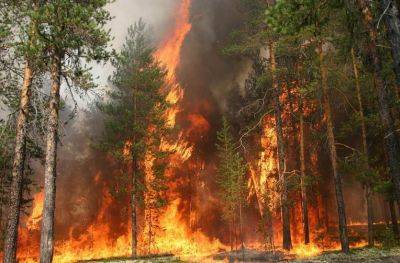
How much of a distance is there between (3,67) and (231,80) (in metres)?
32.5

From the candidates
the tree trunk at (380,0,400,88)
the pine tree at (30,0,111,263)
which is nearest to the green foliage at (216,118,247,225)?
the pine tree at (30,0,111,263)

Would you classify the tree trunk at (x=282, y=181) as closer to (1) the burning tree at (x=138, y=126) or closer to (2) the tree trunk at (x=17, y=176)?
(1) the burning tree at (x=138, y=126)

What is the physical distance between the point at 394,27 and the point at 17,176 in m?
13.9

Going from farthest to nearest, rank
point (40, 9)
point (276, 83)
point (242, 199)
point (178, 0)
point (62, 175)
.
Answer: point (178, 0), point (62, 175), point (242, 199), point (276, 83), point (40, 9)

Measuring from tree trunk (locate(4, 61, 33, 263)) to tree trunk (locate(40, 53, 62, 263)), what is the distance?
149 centimetres

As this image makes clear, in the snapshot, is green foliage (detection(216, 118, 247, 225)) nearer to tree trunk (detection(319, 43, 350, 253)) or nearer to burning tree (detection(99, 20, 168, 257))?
burning tree (detection(99, 20, 168, 257))

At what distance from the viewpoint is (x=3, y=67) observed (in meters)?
15.2

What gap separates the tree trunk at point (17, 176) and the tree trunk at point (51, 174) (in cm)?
149

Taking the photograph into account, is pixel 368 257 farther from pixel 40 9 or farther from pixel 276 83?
pixel 40 9

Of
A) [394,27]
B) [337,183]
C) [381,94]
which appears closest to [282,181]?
[337,183]

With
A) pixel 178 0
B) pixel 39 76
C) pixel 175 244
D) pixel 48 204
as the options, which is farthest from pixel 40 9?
pixel 178 0

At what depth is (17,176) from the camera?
1420 centimetres

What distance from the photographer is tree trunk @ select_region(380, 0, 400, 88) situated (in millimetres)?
7164

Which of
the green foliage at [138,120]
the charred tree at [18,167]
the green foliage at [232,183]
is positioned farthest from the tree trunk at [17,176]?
the green foliage at [232,183]
